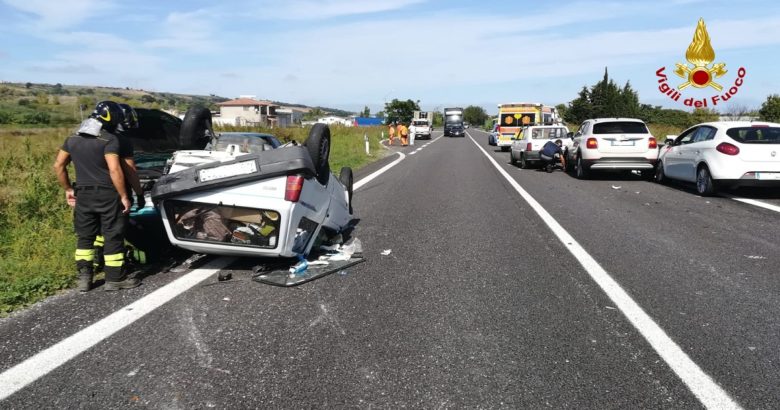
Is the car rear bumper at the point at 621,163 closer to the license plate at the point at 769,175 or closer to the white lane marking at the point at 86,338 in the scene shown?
the license plate at the point at 769,175

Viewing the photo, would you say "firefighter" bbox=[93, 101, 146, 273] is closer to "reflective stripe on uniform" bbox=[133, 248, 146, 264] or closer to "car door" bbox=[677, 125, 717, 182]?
"reflective stripe on uniform" bbox=[133, 248, 146, 264]

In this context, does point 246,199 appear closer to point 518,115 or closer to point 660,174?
point 660,174

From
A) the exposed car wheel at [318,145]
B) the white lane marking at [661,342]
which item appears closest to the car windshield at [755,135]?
the white lane marking at [661,342]

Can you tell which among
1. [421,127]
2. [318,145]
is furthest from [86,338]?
[421,127]

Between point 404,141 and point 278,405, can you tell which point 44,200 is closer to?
point 278,405

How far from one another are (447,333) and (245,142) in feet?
12.8

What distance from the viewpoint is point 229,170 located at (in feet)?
15.7

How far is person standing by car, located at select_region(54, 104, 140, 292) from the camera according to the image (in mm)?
4863

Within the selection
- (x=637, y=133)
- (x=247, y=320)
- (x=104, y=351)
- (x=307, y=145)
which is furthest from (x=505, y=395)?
(x=637, y=133)

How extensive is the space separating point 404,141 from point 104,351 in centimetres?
3522

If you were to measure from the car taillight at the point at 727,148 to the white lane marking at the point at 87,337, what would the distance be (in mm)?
9683

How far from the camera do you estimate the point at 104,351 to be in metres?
3.62

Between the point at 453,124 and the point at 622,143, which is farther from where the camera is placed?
the point at 453,124

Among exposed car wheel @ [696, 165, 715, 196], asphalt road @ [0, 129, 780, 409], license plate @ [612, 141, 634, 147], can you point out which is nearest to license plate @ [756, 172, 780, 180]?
exposed car wheel @ [696, 165, 715, 196]
